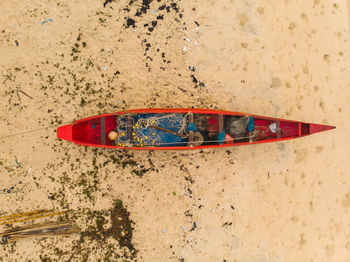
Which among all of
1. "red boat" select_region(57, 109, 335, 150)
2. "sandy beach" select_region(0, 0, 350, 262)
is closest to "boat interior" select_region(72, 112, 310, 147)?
"red boat" select_region(57, 109, 335, 150)

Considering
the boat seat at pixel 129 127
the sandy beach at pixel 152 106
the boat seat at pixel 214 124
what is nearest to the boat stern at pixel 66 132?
the sandy beach at pixel 152 106

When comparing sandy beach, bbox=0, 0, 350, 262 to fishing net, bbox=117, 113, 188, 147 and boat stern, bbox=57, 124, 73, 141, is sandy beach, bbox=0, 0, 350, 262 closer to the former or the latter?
fishing net, bbox=117, 113, 188, 147

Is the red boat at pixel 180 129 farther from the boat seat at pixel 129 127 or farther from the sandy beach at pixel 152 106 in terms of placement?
the sandy beach at pixel 152 106

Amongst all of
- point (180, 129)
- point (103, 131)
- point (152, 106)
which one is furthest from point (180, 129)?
point (103, 131)

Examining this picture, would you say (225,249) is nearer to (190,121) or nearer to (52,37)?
(190,121)

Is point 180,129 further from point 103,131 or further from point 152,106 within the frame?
point 103,131
